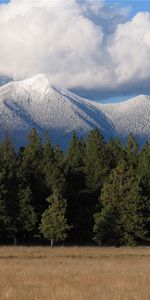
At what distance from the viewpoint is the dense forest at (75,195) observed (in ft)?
194

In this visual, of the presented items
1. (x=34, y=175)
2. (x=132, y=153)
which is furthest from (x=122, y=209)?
(x=132, y=153)

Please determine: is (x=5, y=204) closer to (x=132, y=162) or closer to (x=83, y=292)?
(x=132, y=162)

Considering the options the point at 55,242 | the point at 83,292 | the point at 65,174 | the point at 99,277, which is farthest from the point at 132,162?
the point at 83,292

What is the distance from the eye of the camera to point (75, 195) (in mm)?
66750

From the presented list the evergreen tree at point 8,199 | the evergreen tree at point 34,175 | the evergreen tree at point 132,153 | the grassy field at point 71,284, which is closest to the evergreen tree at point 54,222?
the evergreen tree at point 8,199

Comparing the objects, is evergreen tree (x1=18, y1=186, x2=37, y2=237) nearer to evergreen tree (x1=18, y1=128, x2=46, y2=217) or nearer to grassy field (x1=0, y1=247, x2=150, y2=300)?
evergreen tree (x1=18, y1=128, x2=46, y2=217)

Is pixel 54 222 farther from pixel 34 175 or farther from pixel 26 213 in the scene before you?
pixel 34 175

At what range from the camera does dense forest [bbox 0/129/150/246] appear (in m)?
59.0

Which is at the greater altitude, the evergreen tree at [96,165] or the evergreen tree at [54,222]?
the evergreen tree at [96,165]

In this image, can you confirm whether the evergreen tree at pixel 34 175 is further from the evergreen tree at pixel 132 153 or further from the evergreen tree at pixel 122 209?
the evergreen tree at pixel 132 153

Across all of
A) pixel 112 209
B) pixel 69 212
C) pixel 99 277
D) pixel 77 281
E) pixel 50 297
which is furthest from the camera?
pixel 69 212

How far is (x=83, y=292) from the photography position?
670 inches

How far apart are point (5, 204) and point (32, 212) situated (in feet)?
9.16

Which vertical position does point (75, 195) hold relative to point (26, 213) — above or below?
above
